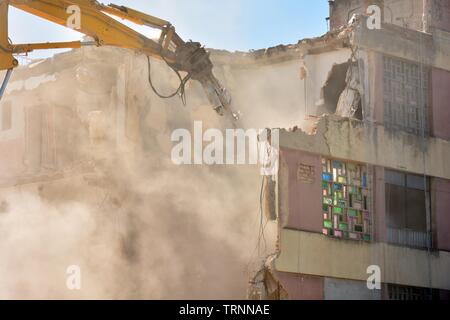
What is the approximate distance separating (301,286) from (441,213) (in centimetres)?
538

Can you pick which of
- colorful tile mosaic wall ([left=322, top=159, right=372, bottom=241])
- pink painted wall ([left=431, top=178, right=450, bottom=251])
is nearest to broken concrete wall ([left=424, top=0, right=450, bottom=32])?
pink painted wall ([left=431, top=178, right=450, bottom=251])

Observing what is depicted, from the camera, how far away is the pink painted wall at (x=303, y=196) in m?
24.8

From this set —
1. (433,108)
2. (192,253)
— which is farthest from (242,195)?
(433,108)

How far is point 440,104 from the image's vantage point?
2838 centimetres

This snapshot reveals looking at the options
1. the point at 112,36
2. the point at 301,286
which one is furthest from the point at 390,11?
the point at 112,36

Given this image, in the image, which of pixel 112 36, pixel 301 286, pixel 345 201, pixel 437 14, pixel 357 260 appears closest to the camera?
pixel 112 36

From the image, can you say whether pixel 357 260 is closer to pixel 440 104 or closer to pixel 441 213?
pixel 441 213

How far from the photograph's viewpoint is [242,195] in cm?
2852

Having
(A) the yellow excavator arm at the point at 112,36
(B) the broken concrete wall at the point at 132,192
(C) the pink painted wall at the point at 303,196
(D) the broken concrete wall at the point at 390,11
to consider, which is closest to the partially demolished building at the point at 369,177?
(C) the pink painted wall at the point at 303,196

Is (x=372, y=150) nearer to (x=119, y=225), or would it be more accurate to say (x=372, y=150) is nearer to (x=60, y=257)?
(x=119, y=225)

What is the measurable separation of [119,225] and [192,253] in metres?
2.50

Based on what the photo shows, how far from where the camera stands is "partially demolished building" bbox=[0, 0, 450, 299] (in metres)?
25.3
